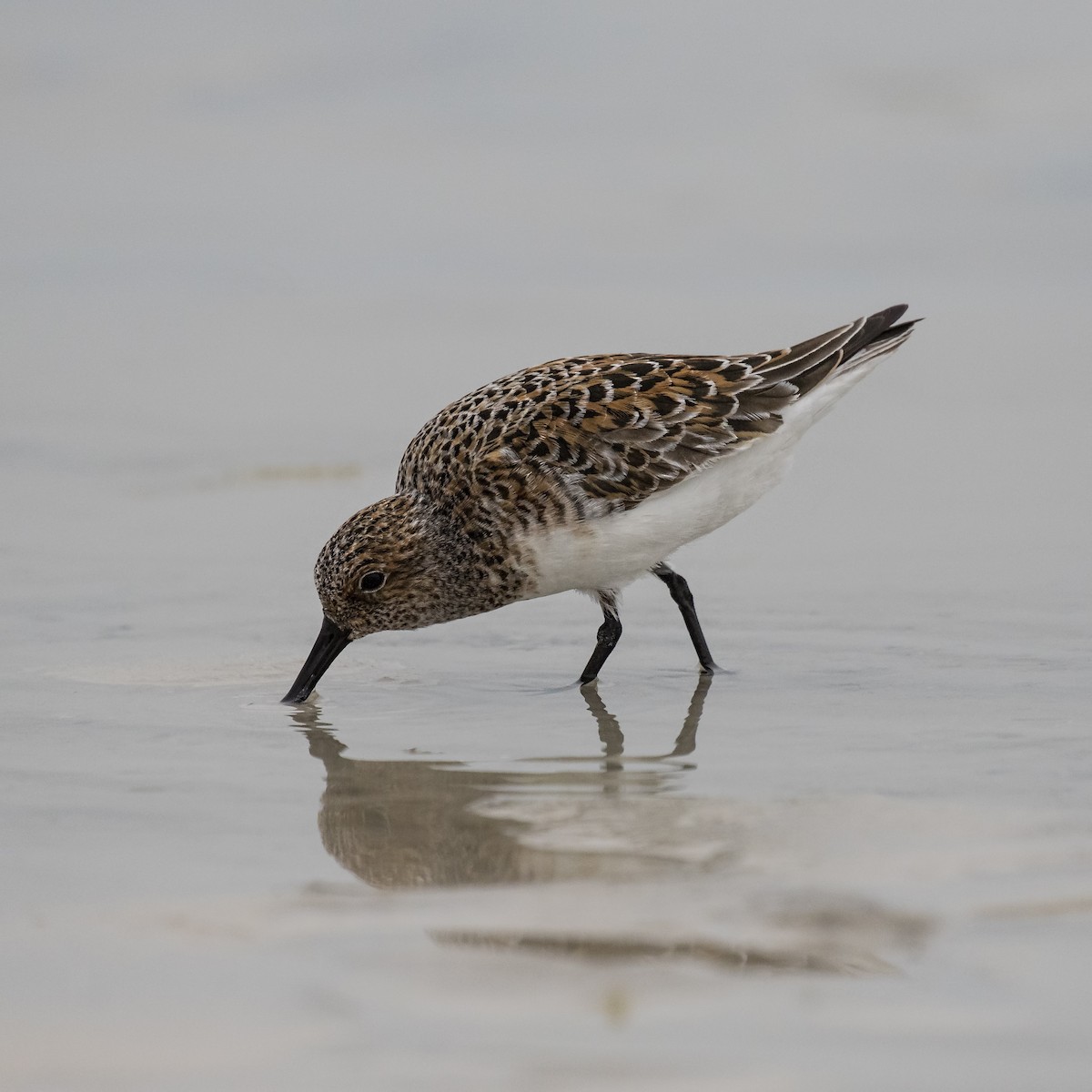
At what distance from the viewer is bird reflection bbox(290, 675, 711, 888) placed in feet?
15.7

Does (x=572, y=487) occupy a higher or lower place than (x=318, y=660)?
higher

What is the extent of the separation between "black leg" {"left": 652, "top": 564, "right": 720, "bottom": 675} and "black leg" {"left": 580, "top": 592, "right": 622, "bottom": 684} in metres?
0.28

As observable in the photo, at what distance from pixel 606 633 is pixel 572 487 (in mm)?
689

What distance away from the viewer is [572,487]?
7184mm

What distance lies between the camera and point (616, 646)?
813 cm

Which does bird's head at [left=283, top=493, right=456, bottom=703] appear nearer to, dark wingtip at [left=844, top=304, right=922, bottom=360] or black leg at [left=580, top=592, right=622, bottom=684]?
black leg at [left=580, top=592, right=622, bottom=684]

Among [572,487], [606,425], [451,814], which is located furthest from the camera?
[606,425]

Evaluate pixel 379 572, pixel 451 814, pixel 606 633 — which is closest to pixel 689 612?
pixel 606 633

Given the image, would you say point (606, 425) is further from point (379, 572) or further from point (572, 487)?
point (379, 572)

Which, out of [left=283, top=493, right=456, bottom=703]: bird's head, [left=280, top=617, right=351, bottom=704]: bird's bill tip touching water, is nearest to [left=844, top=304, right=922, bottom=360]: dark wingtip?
[left=283, top=493, right=456, bottom=703]: bird's head

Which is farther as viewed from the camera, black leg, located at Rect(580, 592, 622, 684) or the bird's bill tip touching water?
black leg, located at Rect(580, 592, 622, 684)

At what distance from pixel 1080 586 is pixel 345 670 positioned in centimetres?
341

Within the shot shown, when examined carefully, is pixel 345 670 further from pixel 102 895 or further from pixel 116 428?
pixel 116 428

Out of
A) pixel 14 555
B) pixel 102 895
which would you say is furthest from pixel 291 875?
pixel 14 555
